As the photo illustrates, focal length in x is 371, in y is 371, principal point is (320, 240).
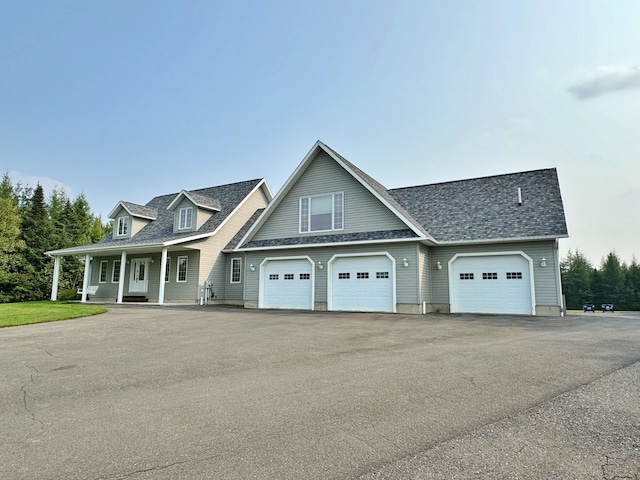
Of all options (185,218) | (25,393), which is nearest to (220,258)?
(185,218)

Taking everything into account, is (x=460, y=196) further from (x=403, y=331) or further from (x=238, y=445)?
(x=238, y=445)

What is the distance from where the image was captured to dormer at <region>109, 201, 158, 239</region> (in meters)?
24.6

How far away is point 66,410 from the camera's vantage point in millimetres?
4098

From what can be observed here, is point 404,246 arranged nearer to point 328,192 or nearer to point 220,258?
point 328,192

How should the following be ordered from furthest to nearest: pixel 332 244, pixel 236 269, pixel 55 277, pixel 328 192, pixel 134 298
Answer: pixel 55 277 → pixel 236 269 → pixel 134 298 → pixel 328 192 → pixel 332 244

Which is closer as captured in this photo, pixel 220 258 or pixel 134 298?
pixel 134 298

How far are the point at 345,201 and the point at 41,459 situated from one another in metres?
15.1

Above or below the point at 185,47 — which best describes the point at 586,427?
below

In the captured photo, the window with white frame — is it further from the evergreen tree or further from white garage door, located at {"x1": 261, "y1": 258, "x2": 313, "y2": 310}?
the evergreen tree

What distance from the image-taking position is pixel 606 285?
5172 cm

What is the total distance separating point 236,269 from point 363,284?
31.0 ft

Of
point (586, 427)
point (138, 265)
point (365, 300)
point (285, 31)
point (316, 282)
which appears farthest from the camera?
point (138, 265)

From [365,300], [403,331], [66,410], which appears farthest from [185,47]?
[66,410]

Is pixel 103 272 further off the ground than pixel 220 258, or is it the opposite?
pixel 220 258
